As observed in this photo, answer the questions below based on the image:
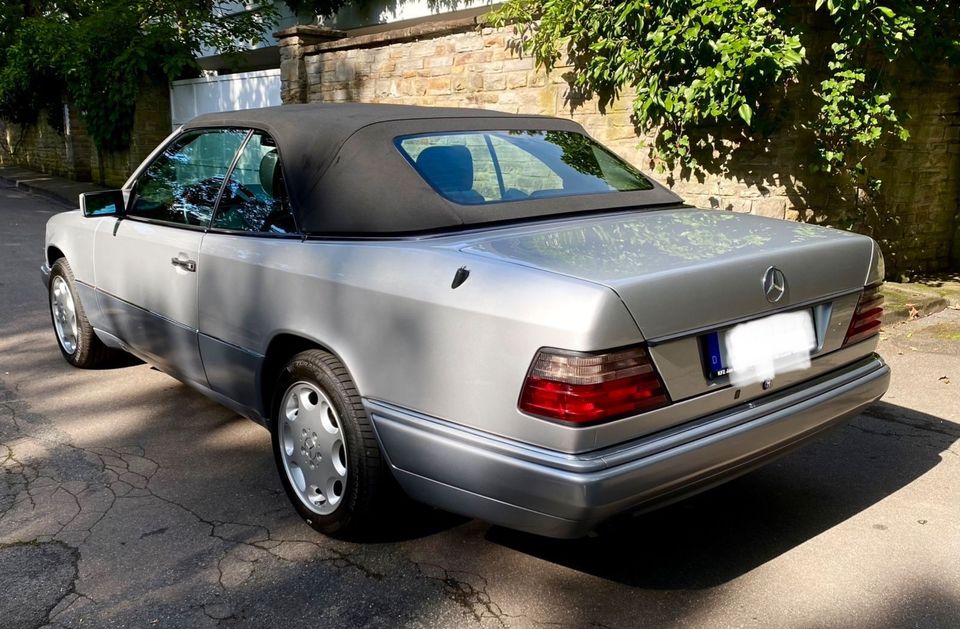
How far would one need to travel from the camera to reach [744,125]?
7.38 m

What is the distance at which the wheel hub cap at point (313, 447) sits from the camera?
3.21 m

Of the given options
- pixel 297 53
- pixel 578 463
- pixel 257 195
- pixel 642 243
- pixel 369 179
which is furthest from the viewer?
pixel 297 53

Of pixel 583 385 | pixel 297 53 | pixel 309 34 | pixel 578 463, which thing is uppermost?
pixel 309 34

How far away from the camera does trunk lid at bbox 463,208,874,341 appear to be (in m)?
2.59

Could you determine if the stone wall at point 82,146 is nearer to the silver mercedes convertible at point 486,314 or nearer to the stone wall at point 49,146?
the stone wall at point 49,146

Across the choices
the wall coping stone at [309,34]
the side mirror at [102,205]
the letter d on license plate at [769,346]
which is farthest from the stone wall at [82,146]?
the letter d on license plate at [769,346]

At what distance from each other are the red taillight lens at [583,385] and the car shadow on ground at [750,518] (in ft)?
1.19

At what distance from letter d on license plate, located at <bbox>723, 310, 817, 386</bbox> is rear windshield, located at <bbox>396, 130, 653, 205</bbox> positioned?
43.9 inches

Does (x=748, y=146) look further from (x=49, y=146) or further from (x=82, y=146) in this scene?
(x=49, y=146)

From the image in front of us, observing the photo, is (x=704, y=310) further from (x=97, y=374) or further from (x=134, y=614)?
(x=97, y=374)

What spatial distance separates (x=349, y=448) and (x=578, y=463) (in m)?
0.92

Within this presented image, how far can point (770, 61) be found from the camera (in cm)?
659

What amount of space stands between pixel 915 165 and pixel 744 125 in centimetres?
198

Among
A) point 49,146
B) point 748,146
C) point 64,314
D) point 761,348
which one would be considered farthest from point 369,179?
point 49,146
